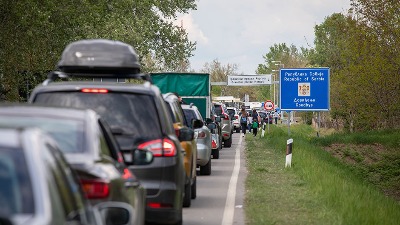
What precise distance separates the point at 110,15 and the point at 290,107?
65.9ft

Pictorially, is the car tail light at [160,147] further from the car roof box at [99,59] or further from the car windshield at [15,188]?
the car windshield at [15,188]

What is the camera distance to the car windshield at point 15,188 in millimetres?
5199

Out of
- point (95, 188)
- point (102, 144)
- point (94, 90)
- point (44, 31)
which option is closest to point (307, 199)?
point (94, 90)

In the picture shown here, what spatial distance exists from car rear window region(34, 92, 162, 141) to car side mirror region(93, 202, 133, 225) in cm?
371

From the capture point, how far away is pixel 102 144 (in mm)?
8992

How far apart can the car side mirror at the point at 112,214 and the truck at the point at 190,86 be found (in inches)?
1155

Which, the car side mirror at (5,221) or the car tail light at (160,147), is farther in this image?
the car tail light at (160,147)

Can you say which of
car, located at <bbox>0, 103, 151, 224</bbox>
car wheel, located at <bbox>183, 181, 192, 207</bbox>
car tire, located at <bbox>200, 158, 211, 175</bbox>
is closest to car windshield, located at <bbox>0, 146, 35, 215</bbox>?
car, located at <bbox>0, 103, 151, 224</bbox>

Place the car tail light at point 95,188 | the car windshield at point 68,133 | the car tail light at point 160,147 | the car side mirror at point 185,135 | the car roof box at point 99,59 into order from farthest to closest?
the car roof box at point 99,59
the car side mirror at point 185,135
the car tail light at point 160,147
the car windshield at point 68,133
the car tail light at point 95,188

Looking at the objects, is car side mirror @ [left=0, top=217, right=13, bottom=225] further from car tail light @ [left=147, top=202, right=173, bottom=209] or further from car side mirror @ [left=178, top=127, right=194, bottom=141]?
car side mirror @ [left=178, top=127, right=194, bottom=141]

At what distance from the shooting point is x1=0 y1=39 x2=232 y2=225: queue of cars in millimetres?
5621

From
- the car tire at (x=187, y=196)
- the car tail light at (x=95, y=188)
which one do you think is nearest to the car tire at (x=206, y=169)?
the car tire at (x=187, y=196)

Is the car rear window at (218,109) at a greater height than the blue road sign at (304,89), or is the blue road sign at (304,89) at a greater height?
the blue road sign at (304,89)

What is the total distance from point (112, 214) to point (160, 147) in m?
4.55
